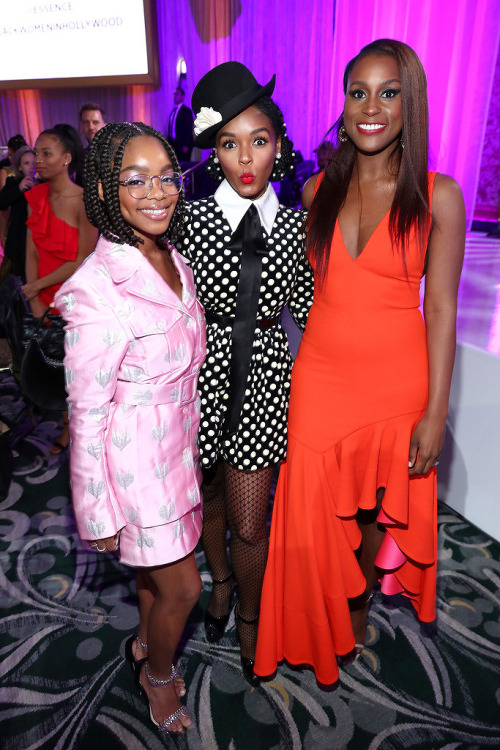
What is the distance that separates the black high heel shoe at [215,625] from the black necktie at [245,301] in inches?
29.5

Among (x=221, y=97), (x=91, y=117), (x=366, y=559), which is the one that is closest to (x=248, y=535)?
(x=366, y=559)

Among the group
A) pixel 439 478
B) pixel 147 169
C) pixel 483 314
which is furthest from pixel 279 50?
pixel 147 169

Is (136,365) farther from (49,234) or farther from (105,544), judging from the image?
(49,234)

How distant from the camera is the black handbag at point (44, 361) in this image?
252 centimetres

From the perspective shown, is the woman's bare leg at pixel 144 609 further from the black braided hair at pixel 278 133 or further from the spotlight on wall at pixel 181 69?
the spotlight on wall at pixel 181 69

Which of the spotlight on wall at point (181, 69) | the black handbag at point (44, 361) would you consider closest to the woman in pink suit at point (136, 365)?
the black handbag at point (44, 361)

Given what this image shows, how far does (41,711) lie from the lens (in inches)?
65.4

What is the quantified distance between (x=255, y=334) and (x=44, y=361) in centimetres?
147

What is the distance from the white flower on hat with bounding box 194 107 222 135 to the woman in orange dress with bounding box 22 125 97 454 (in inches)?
62.0

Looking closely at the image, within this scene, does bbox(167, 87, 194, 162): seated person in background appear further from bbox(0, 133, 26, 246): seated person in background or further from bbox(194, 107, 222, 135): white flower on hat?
bbox(194, 107, 222, 135): white flower on hat

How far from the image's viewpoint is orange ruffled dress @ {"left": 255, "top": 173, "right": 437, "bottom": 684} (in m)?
1.46

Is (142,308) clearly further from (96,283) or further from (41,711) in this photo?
(41,711)

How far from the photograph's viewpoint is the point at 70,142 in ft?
9.25

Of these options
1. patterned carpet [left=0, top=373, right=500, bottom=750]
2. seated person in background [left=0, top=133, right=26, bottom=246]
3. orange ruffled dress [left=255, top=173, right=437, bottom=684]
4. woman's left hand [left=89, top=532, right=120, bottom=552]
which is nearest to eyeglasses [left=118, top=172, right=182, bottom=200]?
orange ruffled dress [left=255, top=173, right=437, bottom=684]
